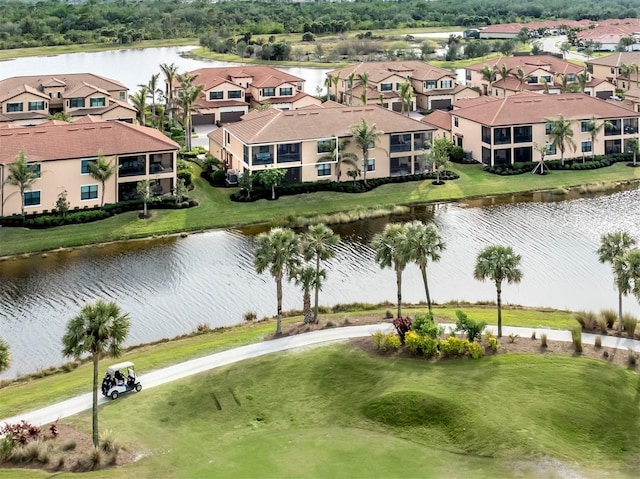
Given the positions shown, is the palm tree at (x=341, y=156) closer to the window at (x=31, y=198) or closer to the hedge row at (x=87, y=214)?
the hedge row at (x=87, y=214)

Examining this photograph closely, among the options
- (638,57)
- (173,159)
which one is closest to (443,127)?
(173,159)

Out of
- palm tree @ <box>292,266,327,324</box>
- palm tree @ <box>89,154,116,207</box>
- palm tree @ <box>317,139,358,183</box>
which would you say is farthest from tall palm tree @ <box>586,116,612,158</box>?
palm tree @ <box>292,266,327,324</box>

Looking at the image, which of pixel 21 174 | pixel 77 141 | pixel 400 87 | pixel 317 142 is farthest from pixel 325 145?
pixel 400 87

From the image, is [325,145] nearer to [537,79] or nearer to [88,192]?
[88,192]

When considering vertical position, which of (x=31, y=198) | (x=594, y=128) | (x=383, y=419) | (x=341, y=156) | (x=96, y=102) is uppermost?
(x=96, y=102)

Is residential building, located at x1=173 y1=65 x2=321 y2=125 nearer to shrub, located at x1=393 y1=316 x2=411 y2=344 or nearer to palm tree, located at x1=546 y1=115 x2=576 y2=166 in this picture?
palm tree, located at x1=546 y1=115 x2=576 y2=166
